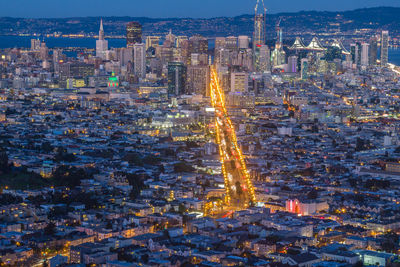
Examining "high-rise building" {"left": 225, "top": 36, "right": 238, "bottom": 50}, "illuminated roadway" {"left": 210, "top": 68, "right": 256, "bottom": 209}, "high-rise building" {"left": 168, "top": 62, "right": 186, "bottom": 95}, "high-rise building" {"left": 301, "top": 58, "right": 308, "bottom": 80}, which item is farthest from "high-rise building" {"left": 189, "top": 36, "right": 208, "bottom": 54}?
"illuminated roadway" {"left": 210, "top": 68, "right": 256, "bottom": 209}

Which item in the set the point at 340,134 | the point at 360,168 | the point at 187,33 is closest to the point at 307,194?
the point at 360,168

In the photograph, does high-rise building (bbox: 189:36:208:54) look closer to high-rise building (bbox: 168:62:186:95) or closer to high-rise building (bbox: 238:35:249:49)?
high-rise building (bbox: 238:35:249:49)

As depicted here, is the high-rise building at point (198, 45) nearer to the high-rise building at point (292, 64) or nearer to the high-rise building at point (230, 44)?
the high-rise building at point (230, 44)

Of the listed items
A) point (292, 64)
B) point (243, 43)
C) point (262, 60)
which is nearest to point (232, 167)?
point (262, 60)

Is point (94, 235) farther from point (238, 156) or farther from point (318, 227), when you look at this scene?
point (238, 156)

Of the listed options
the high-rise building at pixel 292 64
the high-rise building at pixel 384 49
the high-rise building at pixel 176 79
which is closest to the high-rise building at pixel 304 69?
the high-rise building at pixel 292 64
